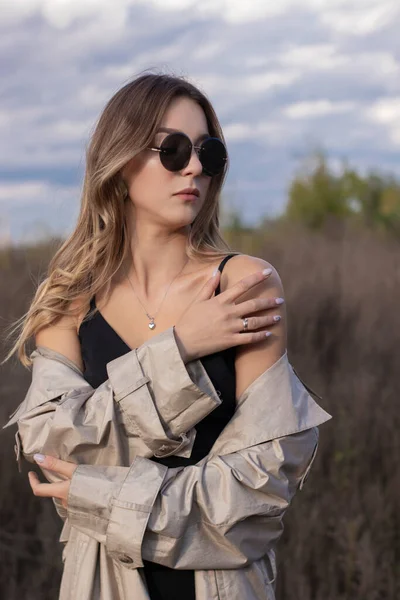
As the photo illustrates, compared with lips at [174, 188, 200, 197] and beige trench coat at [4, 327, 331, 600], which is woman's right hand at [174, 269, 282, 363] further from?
lips at [174, 188, 200, 197]

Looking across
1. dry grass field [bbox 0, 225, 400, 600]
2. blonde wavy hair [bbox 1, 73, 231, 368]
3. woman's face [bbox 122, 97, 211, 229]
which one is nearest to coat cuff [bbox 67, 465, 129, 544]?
blonde wavy hair [bbox 1, 73, 231, 368]

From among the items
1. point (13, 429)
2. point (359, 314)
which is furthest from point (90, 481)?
point (359, 314)

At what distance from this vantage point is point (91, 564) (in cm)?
202

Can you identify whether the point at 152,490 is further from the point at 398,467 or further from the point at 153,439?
the point at 398,467

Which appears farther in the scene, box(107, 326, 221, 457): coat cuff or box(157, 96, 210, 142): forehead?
box(157, 96, 210, 142): forehead

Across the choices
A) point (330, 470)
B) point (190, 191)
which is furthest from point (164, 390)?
point (330, 470)

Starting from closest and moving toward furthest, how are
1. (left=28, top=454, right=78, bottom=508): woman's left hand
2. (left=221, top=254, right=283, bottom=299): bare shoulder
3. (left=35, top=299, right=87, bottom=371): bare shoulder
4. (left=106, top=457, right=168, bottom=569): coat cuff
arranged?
(left=106, top=457, right=168, bottom=569): coat cuff
(left=28, top=454, right=78, bottom=508): woman's left hand
(left=221, top=254, right=283, bottom=299): bare shoulder
(left=35, top=299, right=87, bottom=371): bare shoulder

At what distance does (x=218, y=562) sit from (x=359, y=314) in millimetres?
4973

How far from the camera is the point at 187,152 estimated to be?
A: 2162 millimetres

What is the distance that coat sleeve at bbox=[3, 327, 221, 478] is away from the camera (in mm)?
1953

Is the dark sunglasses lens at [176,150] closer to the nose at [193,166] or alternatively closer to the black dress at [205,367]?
the nose at [193,166]

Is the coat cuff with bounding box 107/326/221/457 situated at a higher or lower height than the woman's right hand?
lower

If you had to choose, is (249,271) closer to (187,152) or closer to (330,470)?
(187,152)

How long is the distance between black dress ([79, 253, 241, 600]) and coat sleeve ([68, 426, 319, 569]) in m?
0.09
